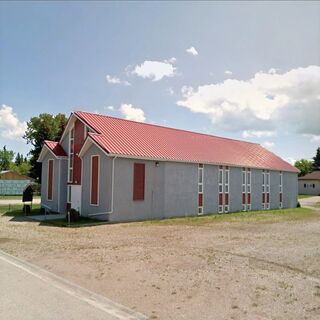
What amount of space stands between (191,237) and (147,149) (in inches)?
361

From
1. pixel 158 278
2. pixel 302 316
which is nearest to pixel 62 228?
pixel 158 278

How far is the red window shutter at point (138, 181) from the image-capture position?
21609 millimetres

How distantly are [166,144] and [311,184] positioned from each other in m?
52.3

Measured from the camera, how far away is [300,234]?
16.6m

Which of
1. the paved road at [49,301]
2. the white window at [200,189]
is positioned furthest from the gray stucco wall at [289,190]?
the paved road at [49,301]

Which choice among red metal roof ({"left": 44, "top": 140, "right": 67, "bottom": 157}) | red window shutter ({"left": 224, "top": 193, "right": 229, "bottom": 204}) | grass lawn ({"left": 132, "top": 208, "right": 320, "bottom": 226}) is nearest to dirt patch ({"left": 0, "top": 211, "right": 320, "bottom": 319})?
grass lawn ({"left": 132, "top": 208, "right": 320, "bottom": 226})

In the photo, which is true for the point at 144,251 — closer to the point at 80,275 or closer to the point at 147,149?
the point at 80,275

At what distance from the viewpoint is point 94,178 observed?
21.7 meters

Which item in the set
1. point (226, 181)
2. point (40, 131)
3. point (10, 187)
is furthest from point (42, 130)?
point (226, 181)

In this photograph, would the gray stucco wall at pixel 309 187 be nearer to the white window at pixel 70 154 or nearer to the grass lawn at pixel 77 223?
the white window at pixel 70 154

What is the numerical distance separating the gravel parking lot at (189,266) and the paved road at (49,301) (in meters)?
0.33

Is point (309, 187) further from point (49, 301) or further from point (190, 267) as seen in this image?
point (49, 301)

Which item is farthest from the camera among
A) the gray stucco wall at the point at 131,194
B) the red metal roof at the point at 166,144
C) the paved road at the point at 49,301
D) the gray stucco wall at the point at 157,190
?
the red metal roof at the point at 166,144

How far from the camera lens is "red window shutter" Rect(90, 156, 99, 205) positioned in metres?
21.5
